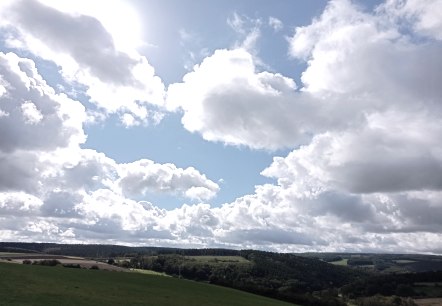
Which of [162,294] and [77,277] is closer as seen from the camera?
[162,294]

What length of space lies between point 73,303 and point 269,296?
6719 cm

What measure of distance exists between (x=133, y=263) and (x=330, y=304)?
93419 millimetres

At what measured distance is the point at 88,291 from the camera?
66375mm

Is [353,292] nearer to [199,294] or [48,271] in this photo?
[199,294]

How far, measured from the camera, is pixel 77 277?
84562 millimetres

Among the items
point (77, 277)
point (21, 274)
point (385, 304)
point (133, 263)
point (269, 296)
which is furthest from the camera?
point (133, 263)

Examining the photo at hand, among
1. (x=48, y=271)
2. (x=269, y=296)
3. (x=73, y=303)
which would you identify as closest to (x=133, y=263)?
(x=269, y=296)

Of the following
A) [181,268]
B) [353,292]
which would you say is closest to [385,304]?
[353,292]

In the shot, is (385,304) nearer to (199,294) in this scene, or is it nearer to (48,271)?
(199,294)

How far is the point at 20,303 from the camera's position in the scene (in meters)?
46.8

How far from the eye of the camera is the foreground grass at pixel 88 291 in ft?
177

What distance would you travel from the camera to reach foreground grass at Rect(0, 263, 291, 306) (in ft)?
177

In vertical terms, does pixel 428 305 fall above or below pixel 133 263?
below

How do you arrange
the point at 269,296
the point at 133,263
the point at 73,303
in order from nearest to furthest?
the point at 73,303 < the point at 269,296 < the point at 133,263
